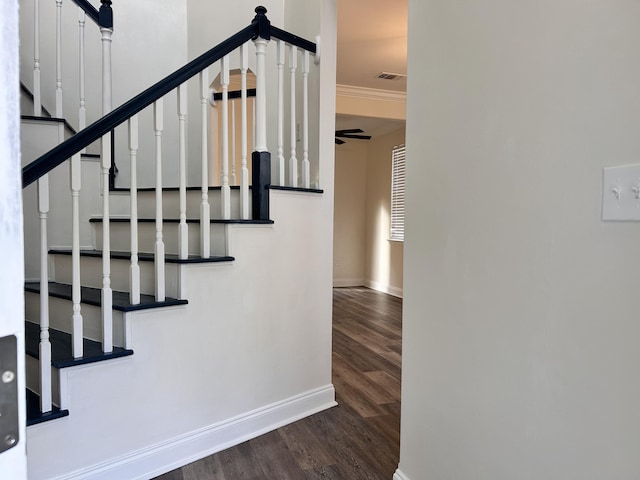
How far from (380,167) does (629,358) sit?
6586mm

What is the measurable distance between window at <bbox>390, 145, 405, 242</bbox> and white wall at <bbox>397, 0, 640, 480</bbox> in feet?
16.7

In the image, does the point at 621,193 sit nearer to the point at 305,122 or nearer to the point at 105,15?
the point at 305,122

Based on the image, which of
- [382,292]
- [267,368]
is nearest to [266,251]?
[267,368]

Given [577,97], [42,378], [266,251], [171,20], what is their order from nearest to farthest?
[577,97] < [42,378] < [266,251] < [171,20]

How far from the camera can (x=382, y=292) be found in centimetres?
698

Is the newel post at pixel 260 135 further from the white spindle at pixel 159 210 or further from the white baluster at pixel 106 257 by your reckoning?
the white baluster at pixel 106 257

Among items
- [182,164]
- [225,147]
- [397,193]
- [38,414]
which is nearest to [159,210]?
[182,164]

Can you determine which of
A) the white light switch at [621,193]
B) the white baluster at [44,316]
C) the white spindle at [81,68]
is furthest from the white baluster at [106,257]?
the white light switch at [621,193]

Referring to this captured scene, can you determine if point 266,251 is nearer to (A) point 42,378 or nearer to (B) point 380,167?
(A) point 42,378

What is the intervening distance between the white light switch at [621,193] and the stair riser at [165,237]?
5.41 feet

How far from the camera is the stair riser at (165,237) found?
2156 millimetres

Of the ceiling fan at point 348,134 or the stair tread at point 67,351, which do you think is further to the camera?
the ceiling fan at point 348,134

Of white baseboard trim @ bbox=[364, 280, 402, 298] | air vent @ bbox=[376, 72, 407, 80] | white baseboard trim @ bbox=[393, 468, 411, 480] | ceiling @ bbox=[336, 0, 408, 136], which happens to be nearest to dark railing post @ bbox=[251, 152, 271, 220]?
white baseboard trim @ bbox=[393, 468, 411, 480]

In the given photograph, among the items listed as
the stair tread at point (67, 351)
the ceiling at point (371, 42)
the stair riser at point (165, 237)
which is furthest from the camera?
the ceiling at point (371, 42)
